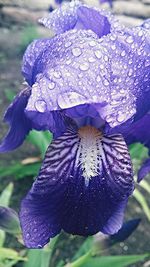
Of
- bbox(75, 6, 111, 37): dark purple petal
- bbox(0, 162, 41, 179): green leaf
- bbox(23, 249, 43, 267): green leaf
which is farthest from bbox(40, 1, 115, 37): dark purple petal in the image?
bbox(0, 162, 41, 179): green leaf

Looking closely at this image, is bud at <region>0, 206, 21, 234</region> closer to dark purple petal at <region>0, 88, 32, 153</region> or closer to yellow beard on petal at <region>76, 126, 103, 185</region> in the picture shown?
dark purple petal at <region>0, 88, 32, 153</region>

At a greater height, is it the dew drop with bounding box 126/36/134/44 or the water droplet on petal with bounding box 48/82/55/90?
the dew drop with bounding box 126/36/134/44

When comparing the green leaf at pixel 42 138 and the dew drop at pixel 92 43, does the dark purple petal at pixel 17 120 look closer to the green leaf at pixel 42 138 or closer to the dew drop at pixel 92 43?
the dew drop at pixel 92 43

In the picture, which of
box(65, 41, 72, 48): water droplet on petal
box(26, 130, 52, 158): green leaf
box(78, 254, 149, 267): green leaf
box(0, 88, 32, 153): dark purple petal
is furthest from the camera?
box(26, 130, 52, 158): green leaf

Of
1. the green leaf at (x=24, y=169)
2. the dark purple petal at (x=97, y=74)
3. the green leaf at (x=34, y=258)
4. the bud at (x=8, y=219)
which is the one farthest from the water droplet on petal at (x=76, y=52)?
the green leaf at (x=24, y=169)

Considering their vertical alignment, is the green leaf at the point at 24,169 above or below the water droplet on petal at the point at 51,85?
below

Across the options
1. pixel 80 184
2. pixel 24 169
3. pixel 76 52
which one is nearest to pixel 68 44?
pixel 76 52

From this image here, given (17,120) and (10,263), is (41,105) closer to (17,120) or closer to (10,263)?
(17,120)

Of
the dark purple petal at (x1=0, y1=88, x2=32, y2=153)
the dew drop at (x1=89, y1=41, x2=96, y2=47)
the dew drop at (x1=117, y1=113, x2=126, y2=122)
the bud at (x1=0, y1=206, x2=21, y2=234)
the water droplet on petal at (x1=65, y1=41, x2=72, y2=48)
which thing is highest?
the dew drop at (x1=89, y1=41, x2=96, y2=47)
